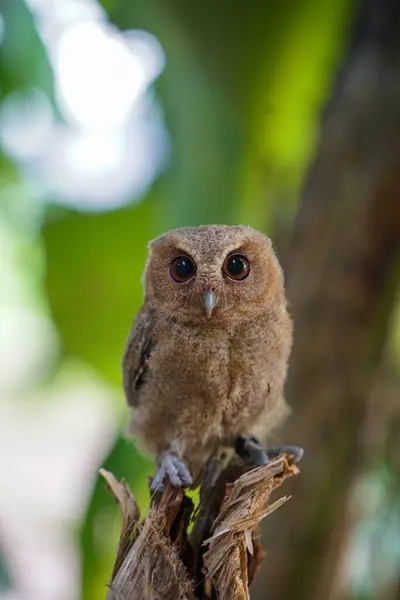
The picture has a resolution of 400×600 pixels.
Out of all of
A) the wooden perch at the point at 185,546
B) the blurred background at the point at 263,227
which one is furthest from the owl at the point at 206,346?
the blurred background at the point at 263,227

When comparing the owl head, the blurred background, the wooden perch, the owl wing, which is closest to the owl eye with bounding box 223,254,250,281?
the owl head

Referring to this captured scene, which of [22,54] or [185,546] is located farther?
[22,54]

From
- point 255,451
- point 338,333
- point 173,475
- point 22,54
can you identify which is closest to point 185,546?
point 173,475

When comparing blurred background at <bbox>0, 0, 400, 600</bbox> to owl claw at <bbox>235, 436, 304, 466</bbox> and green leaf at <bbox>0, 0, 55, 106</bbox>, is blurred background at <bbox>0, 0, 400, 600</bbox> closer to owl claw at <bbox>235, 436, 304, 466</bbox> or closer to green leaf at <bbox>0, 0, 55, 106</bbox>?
green leaf at <bbox>0, 0, 55, 106</bbox>

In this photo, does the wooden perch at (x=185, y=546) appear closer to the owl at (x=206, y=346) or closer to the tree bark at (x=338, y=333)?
the owl at (x=206, y=346)

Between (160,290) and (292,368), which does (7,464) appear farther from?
(160,290)

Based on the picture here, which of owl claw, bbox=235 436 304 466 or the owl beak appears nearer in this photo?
the owl beak

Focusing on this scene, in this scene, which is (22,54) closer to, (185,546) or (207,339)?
(207,339)
